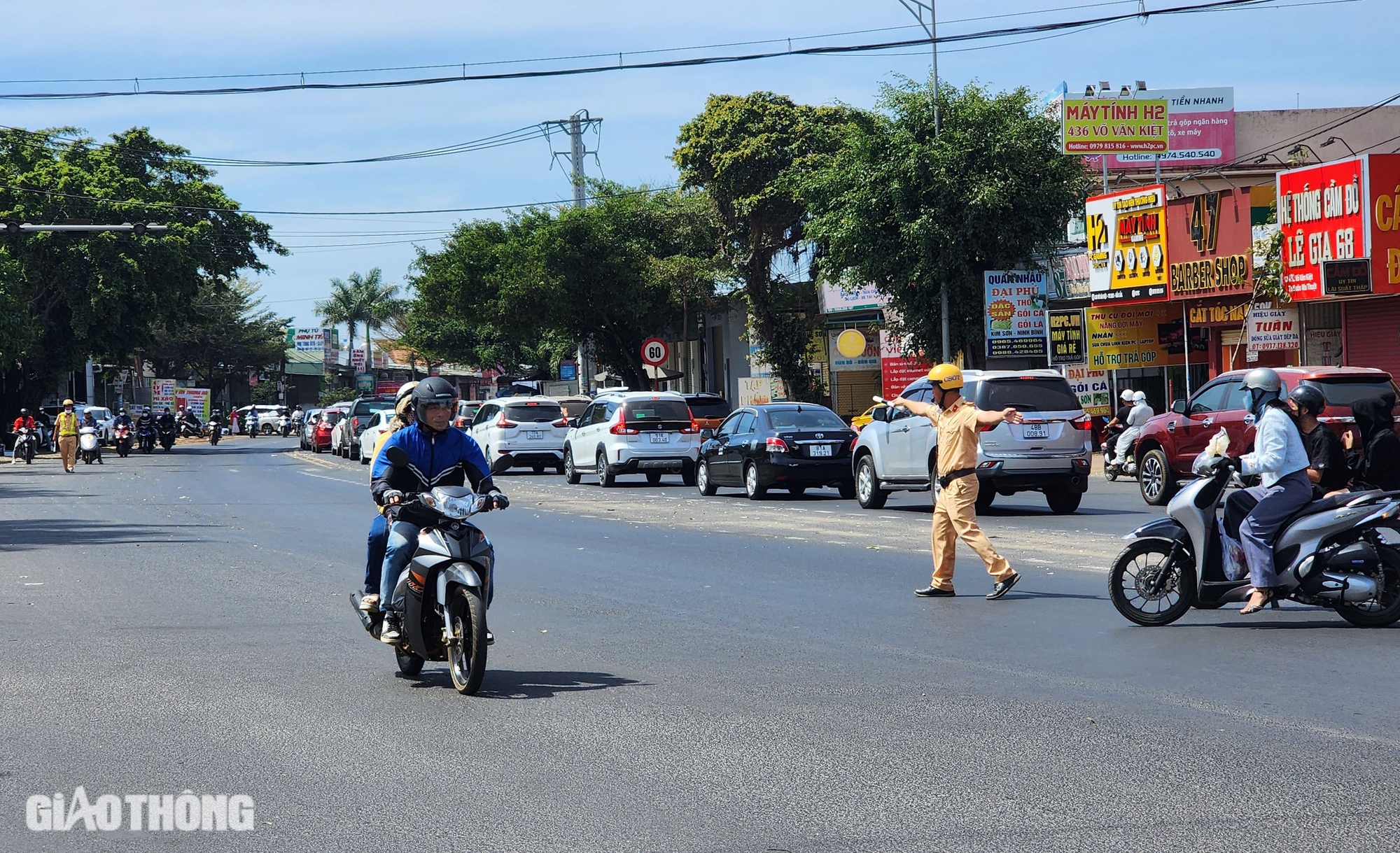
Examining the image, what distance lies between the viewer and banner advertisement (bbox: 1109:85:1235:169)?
46.9 meters

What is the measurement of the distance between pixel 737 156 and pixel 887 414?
2599 centimetres

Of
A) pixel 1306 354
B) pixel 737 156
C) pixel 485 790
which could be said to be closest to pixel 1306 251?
pixel 1306 354

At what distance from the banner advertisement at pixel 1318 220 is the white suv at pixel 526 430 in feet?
48.9

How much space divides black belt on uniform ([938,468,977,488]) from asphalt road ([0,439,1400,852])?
3.11 feet

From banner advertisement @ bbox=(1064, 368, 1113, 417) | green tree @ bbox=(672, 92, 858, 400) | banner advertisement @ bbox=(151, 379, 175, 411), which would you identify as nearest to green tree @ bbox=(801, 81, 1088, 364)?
banner advertisement @ bbox=(1064, 368, 1113, 417)

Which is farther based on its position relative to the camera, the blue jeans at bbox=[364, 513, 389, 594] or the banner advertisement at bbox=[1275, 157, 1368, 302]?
the banner advertisement at bbox=[1275, 157, 1368, 302]

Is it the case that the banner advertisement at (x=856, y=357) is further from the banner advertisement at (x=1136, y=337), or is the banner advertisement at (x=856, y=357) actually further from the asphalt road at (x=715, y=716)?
the asphalt road at (x=715, y=716)

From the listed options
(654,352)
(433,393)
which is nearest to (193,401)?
(654,352)

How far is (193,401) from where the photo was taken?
83188mm

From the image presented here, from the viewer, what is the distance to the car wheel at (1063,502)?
782 inches

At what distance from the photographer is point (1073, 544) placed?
1568 cm

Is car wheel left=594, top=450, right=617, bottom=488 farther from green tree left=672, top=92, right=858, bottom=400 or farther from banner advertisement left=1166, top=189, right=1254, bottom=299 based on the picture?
green tree left=672, top=92, right=858, bottom=400

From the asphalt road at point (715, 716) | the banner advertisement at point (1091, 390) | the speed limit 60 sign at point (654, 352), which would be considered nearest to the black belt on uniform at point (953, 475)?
the asphalt road at point (715, 716)

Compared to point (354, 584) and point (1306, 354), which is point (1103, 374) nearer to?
point (1306, 354)
